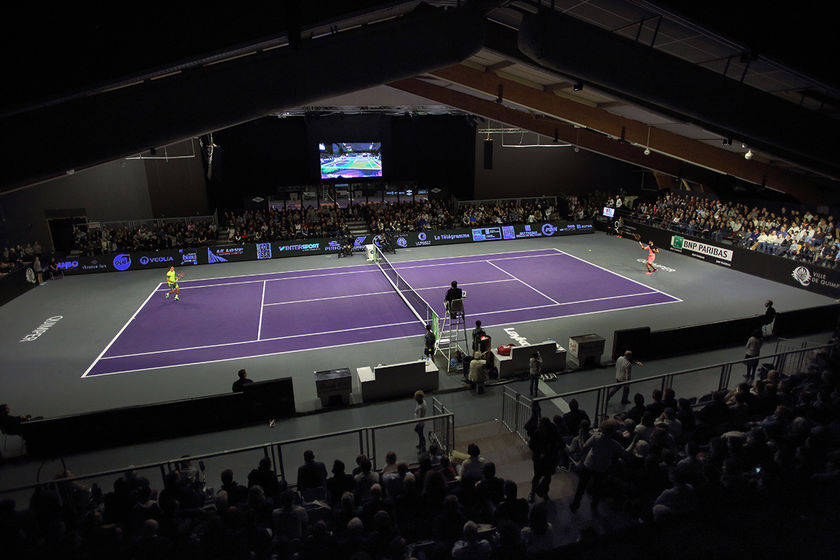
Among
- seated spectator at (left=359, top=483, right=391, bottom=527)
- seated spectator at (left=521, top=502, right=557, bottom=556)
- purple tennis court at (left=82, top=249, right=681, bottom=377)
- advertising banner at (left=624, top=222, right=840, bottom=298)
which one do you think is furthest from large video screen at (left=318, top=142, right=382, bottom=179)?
seated spectator at (left=521, top=502, right=557, bottom=556)

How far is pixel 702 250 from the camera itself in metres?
27.2

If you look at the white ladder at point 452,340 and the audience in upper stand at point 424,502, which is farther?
the white ladder at point 452,340

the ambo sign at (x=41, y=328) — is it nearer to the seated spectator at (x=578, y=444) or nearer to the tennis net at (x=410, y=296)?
the tennis net at (x=410, y=296)

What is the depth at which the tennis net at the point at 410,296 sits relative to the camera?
17328mm

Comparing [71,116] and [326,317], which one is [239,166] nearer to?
[326,317]

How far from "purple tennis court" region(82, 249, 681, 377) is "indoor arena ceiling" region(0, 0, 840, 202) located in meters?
7.39

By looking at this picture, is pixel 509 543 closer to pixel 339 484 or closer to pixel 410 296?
pixel 339 484

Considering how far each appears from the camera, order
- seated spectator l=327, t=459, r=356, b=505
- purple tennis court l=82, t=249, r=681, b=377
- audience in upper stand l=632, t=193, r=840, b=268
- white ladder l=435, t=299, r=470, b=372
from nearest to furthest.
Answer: seated spectator l=327, t=459, r=356, b=505, white ladder l=435, t=299, r=470, b=372, purple tennis court l=82, t=249, r=681, b=377, audience in upper stand l=632, t=193, r=840, b=268

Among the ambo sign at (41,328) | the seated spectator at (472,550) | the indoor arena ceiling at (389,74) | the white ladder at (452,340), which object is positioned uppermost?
the indoor arena ceiling at (389,74)

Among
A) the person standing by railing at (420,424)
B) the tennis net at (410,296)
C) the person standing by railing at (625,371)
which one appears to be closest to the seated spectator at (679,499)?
the person standing by railing at (420,424)

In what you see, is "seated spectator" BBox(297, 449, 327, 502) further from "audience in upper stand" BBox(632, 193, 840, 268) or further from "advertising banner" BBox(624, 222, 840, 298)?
"audience in upper stand" BBox(632, 193, 840, 268)

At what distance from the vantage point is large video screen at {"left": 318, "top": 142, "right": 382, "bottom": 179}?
37125mm

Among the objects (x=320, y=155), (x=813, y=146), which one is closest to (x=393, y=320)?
(x=813, y=146)

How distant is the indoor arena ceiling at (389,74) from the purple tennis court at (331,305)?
24.2ft
